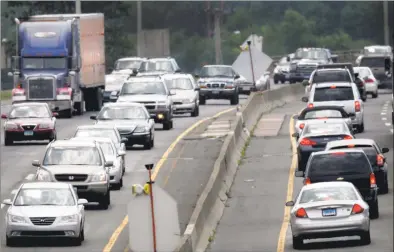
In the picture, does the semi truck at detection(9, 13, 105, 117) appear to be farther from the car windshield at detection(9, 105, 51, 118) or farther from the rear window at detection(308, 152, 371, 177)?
the rear window at detection(308, 152, 371, 177)

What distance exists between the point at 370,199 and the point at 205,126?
25.0m

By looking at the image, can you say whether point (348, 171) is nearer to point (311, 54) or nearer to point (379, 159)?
point (379, 159)

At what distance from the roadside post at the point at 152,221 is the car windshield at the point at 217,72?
4695 centimetres

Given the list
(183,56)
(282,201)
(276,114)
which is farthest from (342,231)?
(183,56)

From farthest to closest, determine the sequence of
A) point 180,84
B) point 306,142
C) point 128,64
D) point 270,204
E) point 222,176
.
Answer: point 128,64 → point 180,84 → point 306,142 → point 222,176 → point 270,204

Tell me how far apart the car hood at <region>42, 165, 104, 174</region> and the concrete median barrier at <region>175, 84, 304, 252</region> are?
2639 mm

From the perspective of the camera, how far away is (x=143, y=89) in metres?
55.1

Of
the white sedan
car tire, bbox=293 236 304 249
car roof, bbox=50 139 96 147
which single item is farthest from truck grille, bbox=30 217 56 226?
the white sedan

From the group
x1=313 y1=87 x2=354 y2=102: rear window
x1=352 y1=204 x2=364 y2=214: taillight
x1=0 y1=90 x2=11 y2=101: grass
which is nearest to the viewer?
x1=352 y1=204 x2=364 y2=214: taillight

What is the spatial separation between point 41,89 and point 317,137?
22.5m

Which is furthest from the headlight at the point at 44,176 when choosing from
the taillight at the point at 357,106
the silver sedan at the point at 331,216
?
the taillight at the point at 357,106

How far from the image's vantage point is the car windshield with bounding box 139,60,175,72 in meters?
70.4

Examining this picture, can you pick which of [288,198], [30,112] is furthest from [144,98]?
[288,198]

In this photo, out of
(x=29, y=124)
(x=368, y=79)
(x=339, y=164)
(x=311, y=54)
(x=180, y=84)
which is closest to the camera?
(x=339, y=164)
